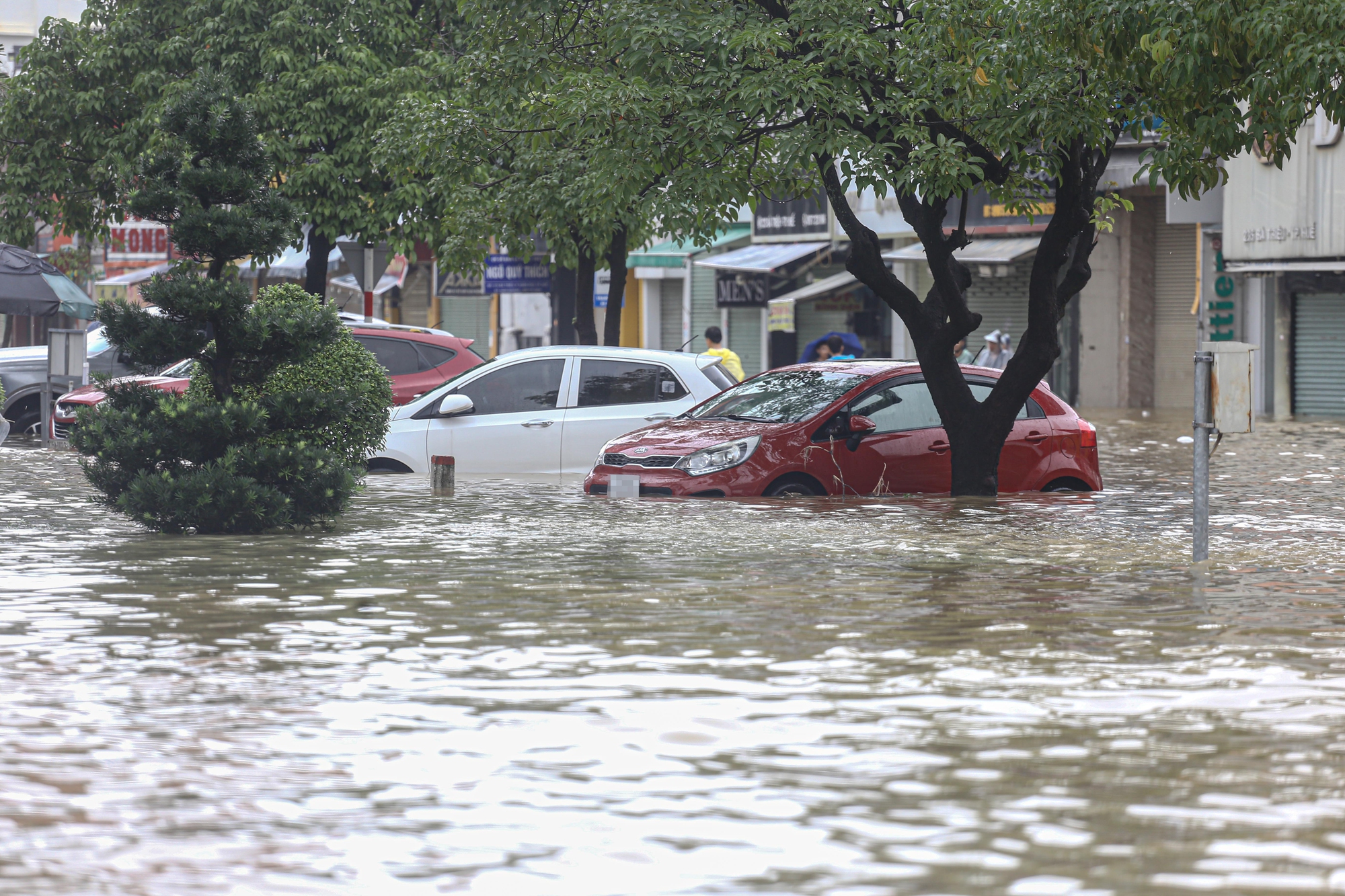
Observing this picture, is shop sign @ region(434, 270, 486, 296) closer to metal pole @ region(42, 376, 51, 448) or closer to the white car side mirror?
metal pole @ region(42, 376, 51, 448)

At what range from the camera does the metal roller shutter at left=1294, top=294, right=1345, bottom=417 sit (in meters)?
31.7

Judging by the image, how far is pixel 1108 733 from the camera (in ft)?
21.1

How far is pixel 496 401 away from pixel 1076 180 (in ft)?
18.5

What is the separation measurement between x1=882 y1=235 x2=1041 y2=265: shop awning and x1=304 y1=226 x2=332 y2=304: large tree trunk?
35.1 ft

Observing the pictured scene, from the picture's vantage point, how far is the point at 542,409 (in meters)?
18.0

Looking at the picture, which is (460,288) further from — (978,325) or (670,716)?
(670,716)

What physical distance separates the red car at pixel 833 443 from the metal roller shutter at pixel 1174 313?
19289 millimetres

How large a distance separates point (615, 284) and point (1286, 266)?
37.3 ft

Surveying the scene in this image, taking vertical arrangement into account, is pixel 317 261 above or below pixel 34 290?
above

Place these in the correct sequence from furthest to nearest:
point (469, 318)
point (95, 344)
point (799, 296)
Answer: point (469, 318) → point (799, 296) → point (95, 344)

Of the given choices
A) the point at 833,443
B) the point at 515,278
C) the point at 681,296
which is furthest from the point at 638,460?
the point at 681,296

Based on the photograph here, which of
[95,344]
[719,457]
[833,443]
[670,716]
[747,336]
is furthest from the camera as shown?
[747,336]

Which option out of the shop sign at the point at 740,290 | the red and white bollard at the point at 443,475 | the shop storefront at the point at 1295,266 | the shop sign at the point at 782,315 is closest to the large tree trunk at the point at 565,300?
the shop sign at the point at 740,290

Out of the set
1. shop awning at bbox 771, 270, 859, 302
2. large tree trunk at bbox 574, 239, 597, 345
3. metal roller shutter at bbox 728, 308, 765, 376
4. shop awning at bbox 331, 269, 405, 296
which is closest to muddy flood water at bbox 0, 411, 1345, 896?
large tree trunk at bbox 574, 239, 597, 345
